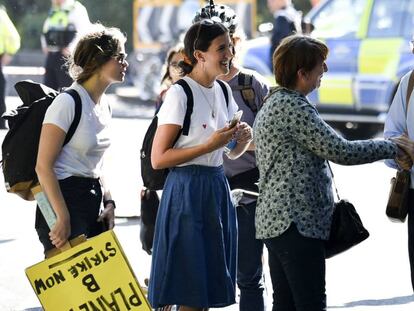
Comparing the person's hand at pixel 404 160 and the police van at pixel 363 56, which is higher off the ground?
the person's hand at pixel 404 160

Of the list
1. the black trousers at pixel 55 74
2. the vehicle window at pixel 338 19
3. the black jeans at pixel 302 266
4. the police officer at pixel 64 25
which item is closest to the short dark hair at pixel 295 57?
the black jeans at pixel 302 266

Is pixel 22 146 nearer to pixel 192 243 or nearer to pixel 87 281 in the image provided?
pixel 87 281

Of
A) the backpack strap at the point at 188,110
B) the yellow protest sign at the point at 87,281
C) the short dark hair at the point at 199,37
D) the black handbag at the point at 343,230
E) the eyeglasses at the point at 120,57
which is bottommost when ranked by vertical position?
the yellow protest sign at the point at 87,281

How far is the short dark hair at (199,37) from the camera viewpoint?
528cm

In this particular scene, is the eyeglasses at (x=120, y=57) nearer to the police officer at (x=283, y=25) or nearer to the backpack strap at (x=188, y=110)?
the backpack strap at (x=188, y=110)

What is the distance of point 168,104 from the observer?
5.20m

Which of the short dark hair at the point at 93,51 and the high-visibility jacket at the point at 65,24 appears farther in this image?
the high-visibility jacket at the point at 65,24

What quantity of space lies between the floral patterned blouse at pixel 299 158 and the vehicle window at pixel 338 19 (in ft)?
40.0

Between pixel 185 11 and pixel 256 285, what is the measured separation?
19.2 meters

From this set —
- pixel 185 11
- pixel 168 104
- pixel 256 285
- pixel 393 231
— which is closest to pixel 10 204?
pixel 393 231

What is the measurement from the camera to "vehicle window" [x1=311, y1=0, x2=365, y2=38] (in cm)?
1684

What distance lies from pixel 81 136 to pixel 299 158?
104cm

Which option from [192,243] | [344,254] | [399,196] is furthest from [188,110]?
[344,254]

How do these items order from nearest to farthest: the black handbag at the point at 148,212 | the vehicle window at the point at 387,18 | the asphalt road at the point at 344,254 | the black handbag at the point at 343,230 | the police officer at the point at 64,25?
the black handbag at the point at 343,230, the black handbag at the point at 148,212, the asphalt road at the point at 344,254, the vehicle window at the point at 387,18, the police officer at the point at 64,25
